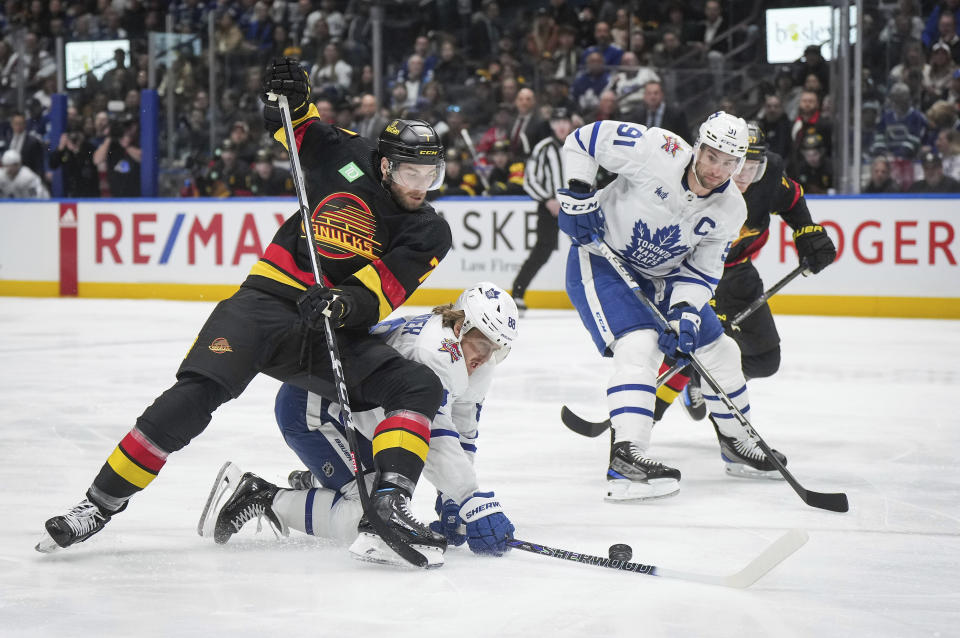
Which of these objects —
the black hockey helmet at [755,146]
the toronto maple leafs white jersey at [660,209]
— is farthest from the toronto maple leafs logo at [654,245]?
the black hockey helmet at [755,146]

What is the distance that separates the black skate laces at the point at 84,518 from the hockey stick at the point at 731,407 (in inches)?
68.9

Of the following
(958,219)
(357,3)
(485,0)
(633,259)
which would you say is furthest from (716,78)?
(633,259)

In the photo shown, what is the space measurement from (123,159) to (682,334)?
8102 mm

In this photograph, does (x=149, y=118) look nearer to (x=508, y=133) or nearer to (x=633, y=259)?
(x=508, y=133)

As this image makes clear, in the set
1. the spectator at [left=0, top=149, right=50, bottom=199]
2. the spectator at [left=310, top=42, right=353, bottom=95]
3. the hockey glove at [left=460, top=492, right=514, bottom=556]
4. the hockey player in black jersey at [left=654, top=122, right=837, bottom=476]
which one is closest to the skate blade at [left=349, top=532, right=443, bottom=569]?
the hockey glove at [left=460, top=492, right=514, bottom=556]

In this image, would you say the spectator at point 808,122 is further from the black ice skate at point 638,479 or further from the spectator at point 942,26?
the black ice skate at point 638,479

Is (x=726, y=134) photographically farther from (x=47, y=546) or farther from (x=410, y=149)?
(x=47, y=546)

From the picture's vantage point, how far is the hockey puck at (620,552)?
2781mm

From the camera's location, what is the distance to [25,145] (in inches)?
447

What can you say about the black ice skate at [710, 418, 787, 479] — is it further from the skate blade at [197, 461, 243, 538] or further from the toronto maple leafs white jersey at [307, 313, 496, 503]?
the skate blade at [197, 461, 243, 538]

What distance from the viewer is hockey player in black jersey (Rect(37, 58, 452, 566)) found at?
109 inches

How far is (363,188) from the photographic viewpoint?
3.13 meters

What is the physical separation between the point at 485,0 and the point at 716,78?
9.76ft

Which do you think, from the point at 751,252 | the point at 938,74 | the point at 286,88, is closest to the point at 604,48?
the point at 938,74
